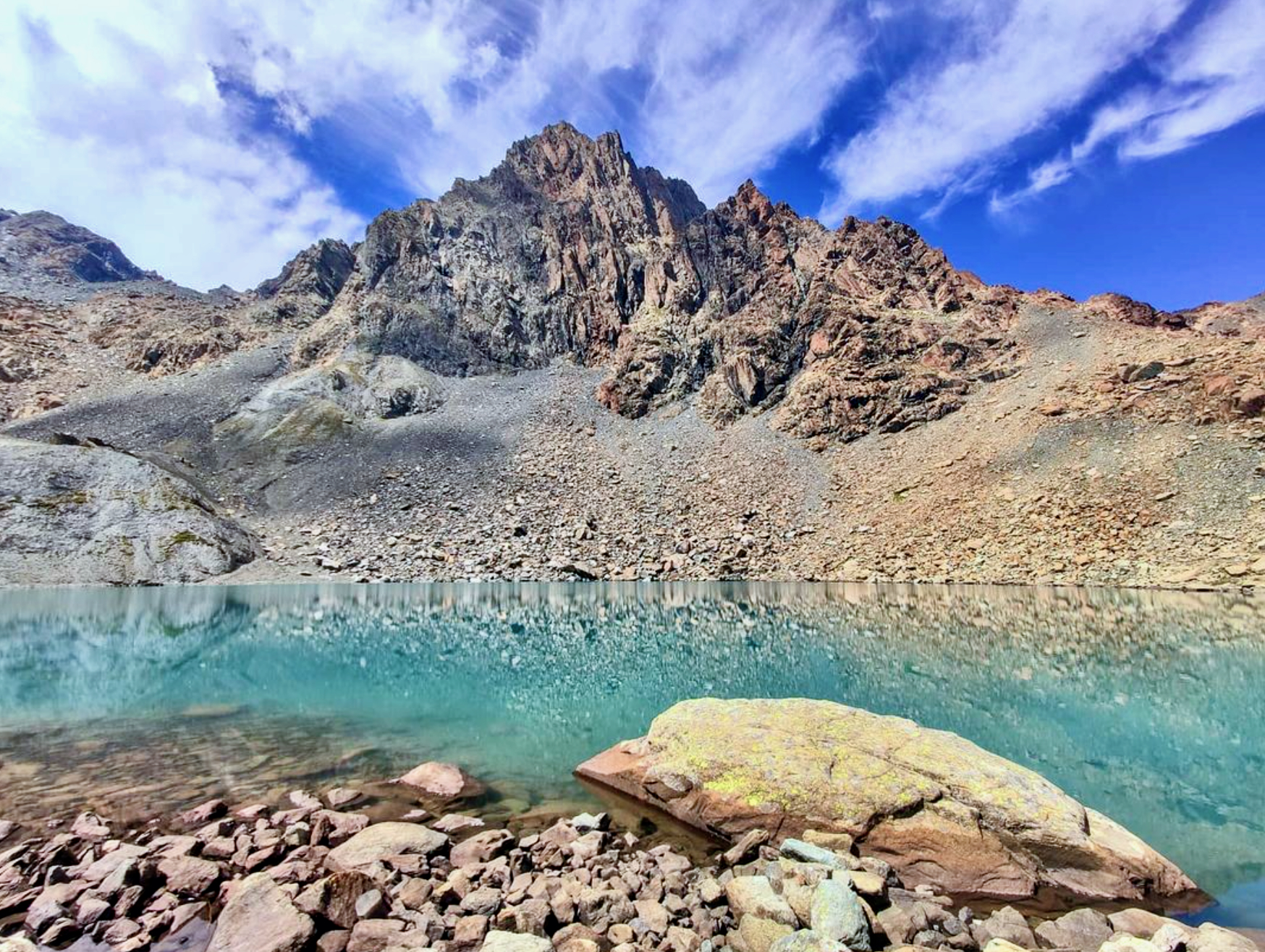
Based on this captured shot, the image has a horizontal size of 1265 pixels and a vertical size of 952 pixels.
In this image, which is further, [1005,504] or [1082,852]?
[1005,504]

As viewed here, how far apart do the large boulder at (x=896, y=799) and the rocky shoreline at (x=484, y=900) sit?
0.55 meters

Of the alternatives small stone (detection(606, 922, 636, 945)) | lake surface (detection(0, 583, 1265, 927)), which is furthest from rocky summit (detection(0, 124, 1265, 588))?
small stone (detection(606, 922, 636, 945))

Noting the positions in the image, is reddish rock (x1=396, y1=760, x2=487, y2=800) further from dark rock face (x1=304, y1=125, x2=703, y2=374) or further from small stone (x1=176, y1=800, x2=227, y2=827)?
dark rock face (x1=304, y1=125, x2=703, y2=374)

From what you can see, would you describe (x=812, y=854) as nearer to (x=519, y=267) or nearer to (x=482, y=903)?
(x=482, y=903)

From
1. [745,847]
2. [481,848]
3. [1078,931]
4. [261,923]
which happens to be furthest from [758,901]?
[261,923]

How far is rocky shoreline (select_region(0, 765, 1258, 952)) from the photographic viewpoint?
6.26 m

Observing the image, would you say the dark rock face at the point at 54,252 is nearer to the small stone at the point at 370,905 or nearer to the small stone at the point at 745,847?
the small stone at the point at 370,905

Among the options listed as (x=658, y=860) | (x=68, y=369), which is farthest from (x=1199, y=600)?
(x=68, y=369)

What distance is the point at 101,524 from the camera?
5706cm

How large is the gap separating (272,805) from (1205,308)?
196294mm

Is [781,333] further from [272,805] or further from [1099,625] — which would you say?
[272,805]

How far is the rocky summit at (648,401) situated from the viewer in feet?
179

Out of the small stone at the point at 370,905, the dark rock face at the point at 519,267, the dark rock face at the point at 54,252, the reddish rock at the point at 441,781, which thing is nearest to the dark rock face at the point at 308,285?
the dark rock face at the point at 519,267

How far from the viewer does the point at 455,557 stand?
2490 inches
